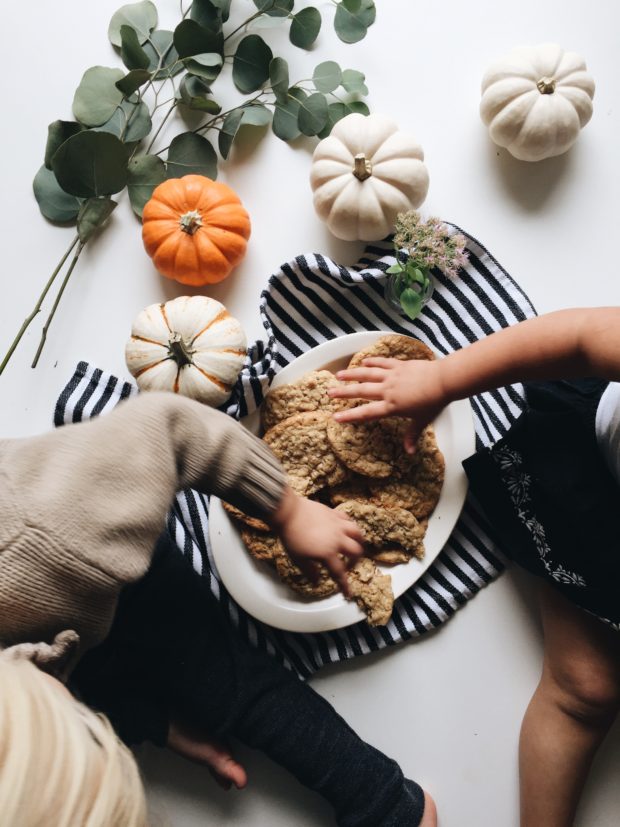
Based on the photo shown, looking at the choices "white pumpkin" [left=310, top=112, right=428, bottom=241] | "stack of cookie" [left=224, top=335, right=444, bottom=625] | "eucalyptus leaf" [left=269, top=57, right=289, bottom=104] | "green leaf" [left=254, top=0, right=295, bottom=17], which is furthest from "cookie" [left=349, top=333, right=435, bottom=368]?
"green leaf" [left=254, top=0, right=295, bottom=17]

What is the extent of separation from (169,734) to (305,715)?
0.19 metres

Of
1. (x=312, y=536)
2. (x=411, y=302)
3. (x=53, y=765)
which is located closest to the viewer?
(x=53, y=765)

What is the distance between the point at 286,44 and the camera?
3.37 ft

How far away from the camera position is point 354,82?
3.23 feet

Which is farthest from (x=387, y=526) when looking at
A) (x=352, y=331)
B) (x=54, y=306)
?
(x=54, y=306)

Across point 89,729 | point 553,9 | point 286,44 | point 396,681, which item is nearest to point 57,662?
point 89,729

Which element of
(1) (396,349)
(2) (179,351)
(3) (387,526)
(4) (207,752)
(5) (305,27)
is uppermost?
(5) (305,27)

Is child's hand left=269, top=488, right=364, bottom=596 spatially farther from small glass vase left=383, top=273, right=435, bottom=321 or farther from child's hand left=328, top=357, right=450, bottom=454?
small glass vase left=383, top=273, right=435, bottom=321

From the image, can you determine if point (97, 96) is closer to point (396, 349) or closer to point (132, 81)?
point (132, 81)

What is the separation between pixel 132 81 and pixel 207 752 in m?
0.91

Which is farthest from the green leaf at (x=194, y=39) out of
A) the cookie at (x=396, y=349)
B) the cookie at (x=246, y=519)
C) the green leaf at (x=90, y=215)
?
the cookie at (x=246, y=519)

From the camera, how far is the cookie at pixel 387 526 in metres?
0.91

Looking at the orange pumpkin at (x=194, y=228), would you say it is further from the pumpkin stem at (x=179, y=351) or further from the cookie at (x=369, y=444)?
the cookie at (x=369, y=444)

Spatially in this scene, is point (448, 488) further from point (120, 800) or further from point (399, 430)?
point (120, 800)
